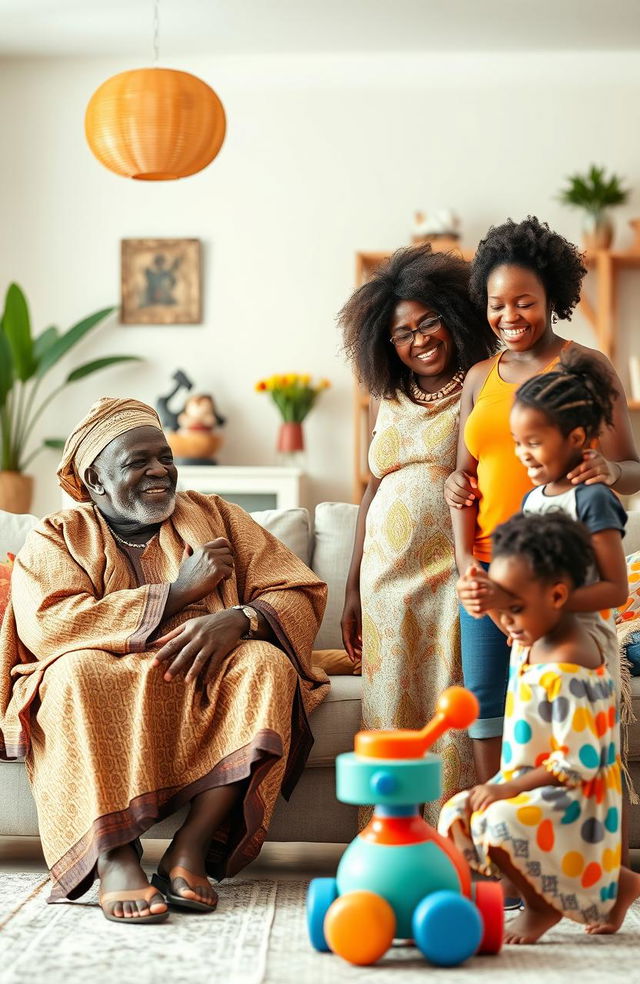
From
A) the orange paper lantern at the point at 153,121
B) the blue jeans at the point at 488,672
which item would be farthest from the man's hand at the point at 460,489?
the orange paper lantern at the point at 153,121

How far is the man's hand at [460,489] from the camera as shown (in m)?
2.25

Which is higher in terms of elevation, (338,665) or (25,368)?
(25,368)

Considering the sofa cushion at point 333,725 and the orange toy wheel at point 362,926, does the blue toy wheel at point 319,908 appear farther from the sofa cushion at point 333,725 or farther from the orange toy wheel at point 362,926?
the sofa cushion at point 333,725

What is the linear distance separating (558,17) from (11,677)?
4.07 metres

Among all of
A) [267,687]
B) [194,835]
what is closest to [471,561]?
[267,687]

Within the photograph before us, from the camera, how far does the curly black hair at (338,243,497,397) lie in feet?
8.30

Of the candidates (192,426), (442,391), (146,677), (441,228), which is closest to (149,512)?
(146,677)

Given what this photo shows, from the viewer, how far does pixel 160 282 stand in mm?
5648

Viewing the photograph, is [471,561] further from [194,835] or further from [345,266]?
[345,266]

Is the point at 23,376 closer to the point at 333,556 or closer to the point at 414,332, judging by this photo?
the point at 333,556

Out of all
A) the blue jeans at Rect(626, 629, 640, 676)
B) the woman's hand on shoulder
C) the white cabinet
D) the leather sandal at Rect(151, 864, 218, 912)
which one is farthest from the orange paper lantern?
the leather sandal at Rect(151, 864, 218, 912)

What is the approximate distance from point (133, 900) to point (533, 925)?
69cm

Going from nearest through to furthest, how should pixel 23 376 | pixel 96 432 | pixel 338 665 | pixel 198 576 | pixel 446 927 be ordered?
1. pixel 446 927
2. pixel 198 576
3. pixel 96 432
4. pixel 338 665
5. pixel 23 376

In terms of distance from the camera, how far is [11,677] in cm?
247
